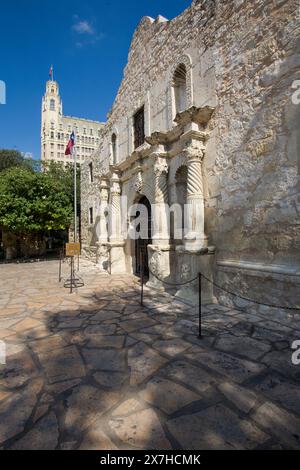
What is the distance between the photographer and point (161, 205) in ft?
22.3

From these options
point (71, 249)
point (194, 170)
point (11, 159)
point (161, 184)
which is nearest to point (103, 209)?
point (71, 249)

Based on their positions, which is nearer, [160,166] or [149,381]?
[149,381]

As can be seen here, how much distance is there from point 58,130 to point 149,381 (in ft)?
243

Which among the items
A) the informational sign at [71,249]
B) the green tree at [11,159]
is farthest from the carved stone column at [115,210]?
the green tree at [11,159]

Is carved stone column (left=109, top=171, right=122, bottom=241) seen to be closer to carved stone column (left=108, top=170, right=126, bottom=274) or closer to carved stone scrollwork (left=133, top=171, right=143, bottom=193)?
carved stone column (left=108, top=170, right=126, bottom=274)

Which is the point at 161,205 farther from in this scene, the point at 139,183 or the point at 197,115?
the point at 197,115

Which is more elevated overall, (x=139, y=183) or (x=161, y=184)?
(x=139, y=183)

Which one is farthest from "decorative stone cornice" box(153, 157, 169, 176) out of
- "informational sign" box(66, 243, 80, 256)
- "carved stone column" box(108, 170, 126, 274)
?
"carved stone column" box(108, 170, 126, 274)

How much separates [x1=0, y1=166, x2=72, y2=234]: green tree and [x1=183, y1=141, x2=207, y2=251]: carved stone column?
11257mm

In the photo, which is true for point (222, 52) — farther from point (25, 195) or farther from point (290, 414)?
point (25, 195)

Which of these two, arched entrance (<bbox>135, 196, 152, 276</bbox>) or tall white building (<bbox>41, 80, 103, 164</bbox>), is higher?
tall white building (<bbox>41, 80, 103, 164</bbox>)

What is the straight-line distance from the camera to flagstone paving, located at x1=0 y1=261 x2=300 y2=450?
1881 millimetres

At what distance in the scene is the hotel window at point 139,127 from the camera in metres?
8.73

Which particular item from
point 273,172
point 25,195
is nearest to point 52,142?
point 25,195
